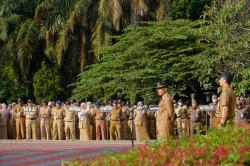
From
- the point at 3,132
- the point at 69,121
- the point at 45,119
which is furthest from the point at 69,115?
the point at 3,132

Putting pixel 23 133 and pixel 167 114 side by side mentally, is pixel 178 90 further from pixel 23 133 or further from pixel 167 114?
pixel 167 114

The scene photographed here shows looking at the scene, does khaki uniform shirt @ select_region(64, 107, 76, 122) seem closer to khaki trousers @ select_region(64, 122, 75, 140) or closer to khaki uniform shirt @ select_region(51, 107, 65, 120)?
khaki trousers @ select_region(64, 122, 75, 140)

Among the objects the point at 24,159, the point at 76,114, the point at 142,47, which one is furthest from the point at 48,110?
the point at 24,159

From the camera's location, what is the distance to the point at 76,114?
2447 cm

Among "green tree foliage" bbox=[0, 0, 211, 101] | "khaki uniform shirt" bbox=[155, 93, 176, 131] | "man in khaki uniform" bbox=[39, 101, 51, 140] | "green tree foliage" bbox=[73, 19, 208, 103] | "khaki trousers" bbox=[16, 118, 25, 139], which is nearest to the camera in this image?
"khaki uniform shirt" bbox=[155, 93, 176, 131]

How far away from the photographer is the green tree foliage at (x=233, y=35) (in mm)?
21594

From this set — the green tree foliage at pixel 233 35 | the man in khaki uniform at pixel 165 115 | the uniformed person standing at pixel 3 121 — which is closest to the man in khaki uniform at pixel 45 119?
the uniformed person standing at pixel 3 121

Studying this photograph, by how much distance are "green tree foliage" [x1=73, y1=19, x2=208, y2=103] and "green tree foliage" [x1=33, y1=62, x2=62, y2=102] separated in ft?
14.8

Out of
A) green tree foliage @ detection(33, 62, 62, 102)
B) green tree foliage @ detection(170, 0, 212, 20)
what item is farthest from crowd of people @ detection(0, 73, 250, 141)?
green tree foliage @ detection(170, 0, 212, 20)

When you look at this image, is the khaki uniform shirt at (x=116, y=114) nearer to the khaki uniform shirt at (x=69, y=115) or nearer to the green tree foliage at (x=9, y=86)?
the khaki uniform shirt at (x=69, y=115)

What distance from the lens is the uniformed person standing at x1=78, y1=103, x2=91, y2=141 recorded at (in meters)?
23.8

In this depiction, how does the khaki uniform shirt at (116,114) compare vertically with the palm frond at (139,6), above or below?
below

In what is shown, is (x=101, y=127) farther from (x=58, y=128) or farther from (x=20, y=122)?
(x=20, y=122)

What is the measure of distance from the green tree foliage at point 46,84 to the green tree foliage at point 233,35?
12.8m
